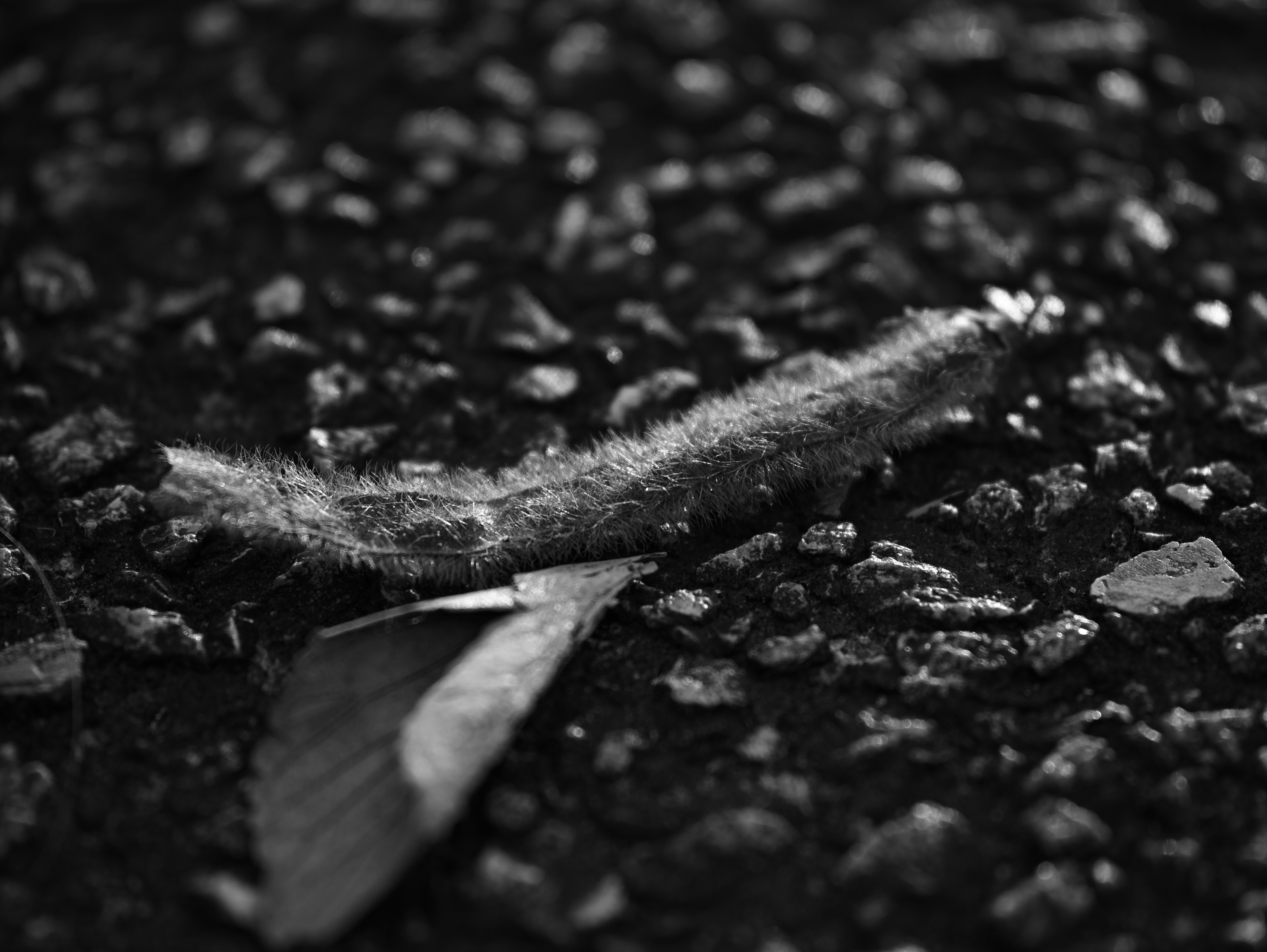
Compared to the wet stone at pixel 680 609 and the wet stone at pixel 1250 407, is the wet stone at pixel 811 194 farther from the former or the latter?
the wet stone at pixel 680 609

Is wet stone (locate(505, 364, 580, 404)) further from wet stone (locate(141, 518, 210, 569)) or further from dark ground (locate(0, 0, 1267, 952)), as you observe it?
wet stone (locate(141, 518, 210, 569))

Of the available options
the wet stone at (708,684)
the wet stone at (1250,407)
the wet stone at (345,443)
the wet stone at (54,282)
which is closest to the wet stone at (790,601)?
the wet stone at (708,684)

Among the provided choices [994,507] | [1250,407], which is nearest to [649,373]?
[994,507]

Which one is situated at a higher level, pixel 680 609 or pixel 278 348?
pixel 278 348

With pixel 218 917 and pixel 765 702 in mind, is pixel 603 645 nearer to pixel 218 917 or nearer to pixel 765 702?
pixel 765 702

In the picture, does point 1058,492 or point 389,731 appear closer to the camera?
point 389,731

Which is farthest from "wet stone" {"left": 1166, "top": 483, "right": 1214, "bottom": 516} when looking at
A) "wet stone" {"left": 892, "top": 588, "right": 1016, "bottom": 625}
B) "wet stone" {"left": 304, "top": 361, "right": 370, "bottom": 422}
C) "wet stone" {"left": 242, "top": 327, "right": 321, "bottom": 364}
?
"wet stone" {"left": 242, "top": 327, "right": 321, "bottom": 364}

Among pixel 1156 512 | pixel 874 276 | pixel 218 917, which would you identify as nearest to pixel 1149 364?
pixel 1156 512

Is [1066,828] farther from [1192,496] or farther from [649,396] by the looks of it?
[649,396]
